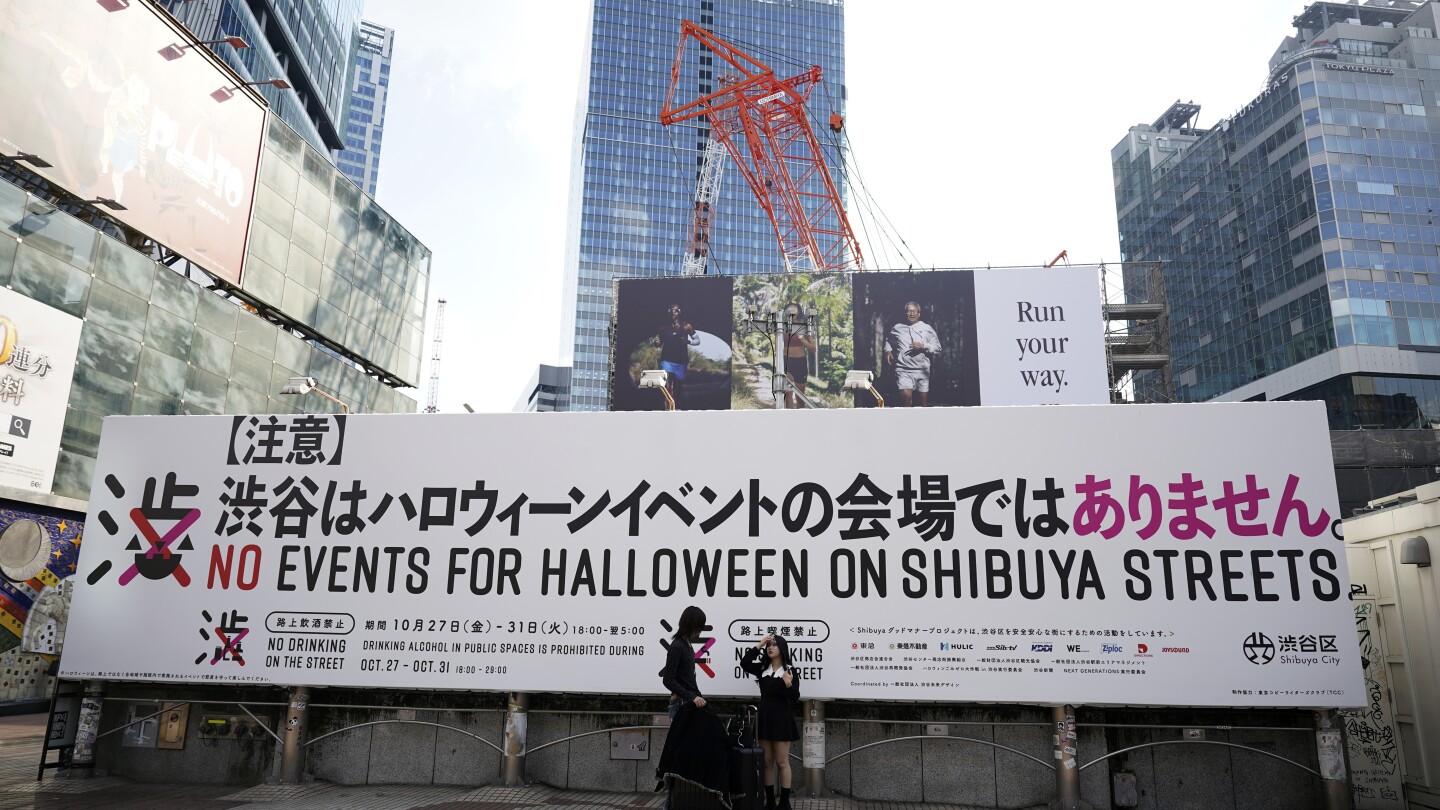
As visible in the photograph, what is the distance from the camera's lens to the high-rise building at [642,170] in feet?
438

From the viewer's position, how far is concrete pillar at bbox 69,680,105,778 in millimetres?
9133

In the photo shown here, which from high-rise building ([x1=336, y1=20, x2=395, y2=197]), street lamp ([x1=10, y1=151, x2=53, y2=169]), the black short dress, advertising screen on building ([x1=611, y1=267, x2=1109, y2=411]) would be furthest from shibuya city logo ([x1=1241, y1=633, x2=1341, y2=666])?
high-rise building ([x1=336, y1=20, x2=395, y2=197])

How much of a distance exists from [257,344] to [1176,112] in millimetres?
91785

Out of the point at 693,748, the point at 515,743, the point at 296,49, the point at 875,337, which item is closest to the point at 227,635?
the point at 515,743

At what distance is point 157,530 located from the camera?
9305 mm

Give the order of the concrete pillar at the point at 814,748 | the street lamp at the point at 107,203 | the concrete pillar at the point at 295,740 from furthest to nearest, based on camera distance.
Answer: the street lamp at the point at 107,203
the concrete pillar at the point at 295,740
the concrete pillar at the point at 814,748

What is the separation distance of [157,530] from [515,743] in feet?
14.6

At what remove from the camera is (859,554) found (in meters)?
8.44

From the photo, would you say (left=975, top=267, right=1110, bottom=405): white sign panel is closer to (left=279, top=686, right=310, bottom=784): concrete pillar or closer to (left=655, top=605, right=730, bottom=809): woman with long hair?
(left=655, top=605, right=730, bottom=809): woman with long hair

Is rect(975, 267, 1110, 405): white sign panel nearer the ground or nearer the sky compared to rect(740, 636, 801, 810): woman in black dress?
A: nearer the sky

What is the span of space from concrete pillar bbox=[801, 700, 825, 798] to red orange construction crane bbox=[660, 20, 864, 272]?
34403 millimetres

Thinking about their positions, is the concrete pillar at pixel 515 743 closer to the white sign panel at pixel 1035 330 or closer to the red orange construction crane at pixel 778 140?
the white sign panel at pixel 1035 330

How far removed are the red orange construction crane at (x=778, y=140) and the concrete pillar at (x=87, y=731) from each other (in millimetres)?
35282

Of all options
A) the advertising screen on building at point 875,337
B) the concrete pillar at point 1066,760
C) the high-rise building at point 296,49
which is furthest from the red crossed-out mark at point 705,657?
the high-rise building at point 296,49
